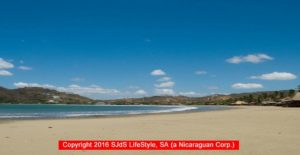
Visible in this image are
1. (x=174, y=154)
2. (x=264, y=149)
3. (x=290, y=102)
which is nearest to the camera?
(x=174, y=154)

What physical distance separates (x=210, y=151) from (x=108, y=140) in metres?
4.07

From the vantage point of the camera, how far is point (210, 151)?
9.52 meters

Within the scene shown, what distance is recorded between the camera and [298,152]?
920cm

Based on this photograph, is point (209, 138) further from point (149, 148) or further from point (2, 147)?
point (2, 147)

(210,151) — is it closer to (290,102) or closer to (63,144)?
(63,144)

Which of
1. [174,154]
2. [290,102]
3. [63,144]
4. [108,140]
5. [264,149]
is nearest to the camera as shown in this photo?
[174,154]

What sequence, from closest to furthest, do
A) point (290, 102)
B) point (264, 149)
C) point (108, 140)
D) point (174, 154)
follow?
1. point (174, 154)
2. point (264, 149)
3. point (108, 140)
4. point (290, 102)

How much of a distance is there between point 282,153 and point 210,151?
6.26ft

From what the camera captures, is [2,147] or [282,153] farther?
[2,147]

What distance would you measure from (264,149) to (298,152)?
0.89 m

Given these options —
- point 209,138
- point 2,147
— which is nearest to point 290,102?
point 209,138

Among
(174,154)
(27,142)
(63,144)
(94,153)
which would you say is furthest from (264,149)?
(27,142)

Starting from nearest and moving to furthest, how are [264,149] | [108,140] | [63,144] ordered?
[264,149], [63,144], [108,140]

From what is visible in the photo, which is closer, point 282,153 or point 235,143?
point 282,153
